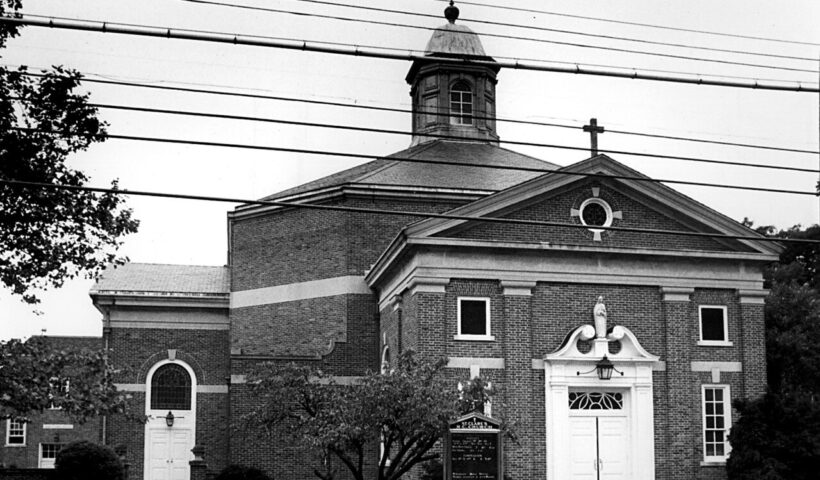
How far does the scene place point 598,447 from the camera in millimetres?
28141

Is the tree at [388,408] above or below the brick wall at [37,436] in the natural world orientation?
above

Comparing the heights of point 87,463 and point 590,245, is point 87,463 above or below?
below

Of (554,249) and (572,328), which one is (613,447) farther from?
(554,249)

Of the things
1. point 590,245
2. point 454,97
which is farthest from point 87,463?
point 454,97

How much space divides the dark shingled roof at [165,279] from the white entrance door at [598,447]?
16522 mm

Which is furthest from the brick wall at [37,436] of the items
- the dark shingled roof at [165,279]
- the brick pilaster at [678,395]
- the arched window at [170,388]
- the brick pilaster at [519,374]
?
the brick pilaster at [678,395]

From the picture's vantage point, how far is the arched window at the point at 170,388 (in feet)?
125

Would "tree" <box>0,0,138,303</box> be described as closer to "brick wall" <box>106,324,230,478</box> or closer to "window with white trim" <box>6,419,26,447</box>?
"brick wall" <box>106,324,230,478</box>

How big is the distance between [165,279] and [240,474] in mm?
12418

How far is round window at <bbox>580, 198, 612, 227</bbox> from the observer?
29141 mm

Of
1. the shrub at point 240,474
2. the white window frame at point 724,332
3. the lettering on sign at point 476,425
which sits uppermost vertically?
the white window frame at point 724,332

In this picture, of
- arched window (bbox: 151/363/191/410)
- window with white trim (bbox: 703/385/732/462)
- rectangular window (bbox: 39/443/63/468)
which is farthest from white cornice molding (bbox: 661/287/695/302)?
rectangular window (bbox: 39/443/63/468)

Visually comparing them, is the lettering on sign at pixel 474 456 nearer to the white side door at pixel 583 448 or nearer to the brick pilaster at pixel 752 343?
the white side door at pixel 583 448

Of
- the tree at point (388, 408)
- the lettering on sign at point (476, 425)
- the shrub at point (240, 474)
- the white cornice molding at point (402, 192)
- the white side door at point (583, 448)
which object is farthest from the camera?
the white cornice molding at point (402, 192)
